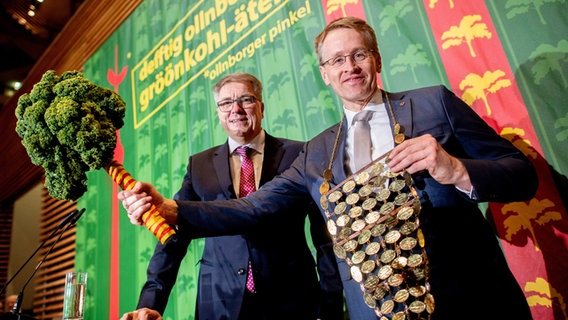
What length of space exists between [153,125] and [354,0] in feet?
7.75

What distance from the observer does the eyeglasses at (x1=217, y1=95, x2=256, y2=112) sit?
78.1 inches

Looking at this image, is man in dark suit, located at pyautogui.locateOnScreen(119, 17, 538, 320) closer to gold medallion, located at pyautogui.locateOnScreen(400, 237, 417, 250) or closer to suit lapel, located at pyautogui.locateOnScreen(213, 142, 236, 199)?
gold medallion, located at pyautogui.locateOnScreen(400, 237, 417, 250)

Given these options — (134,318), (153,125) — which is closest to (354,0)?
(134,318)

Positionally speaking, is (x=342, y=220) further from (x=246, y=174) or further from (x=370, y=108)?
(x=246, y=174)

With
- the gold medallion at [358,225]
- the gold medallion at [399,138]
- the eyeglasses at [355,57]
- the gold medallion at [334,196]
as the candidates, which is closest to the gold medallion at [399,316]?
the gold medallion at [358,225]

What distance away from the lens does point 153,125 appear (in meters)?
3.93

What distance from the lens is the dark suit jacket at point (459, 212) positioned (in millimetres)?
1035

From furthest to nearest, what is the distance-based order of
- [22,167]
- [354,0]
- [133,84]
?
1. [22,167]
2. [133,84]
3. [354,0]

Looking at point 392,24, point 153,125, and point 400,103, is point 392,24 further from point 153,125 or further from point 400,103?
point 153,125

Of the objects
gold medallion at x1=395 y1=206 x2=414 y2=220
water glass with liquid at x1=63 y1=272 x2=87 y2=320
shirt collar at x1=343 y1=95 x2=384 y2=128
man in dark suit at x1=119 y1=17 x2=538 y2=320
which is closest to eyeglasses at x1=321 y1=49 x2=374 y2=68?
man in dark suit at x1=119 y1=17 x2=538 y2=320

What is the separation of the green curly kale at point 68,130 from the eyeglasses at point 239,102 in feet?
2.67

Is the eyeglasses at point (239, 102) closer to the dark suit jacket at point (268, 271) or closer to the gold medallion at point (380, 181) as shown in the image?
the dark suit jacket at point (268, 271)

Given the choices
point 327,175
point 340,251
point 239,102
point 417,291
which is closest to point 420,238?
point 417,291

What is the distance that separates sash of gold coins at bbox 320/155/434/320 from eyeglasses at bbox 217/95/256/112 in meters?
0.90
